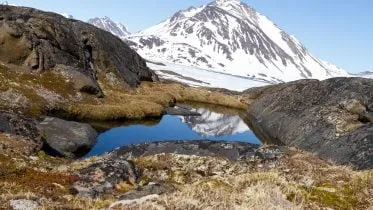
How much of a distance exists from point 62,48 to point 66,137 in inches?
1447

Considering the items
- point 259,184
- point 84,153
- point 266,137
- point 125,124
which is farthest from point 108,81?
point 259,184

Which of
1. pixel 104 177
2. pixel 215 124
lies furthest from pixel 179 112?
pixel 104 177

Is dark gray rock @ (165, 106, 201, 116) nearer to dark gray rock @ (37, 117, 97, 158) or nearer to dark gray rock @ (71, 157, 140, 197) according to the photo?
dark gray rock @ (37, 117, 97, 158)

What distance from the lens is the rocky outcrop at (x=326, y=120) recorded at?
4612 cm

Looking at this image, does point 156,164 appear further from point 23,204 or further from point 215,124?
point 215,124

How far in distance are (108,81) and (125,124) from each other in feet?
78.0

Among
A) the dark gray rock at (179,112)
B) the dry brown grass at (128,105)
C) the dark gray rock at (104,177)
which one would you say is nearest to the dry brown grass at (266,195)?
the dark gray rock at (104,177)

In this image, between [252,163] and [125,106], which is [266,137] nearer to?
[125,106]

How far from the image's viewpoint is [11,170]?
20938 millimetres

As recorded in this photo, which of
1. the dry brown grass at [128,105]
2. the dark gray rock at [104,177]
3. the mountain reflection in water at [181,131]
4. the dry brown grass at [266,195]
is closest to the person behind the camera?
the dry brown grass at [266,195]

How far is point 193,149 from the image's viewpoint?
132 ft

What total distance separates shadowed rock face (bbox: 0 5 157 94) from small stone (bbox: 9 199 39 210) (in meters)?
56.6

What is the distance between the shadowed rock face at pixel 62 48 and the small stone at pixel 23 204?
5655cm

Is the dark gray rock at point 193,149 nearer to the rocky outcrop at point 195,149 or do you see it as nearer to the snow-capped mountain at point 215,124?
the rocky outcrop at point 195,149
